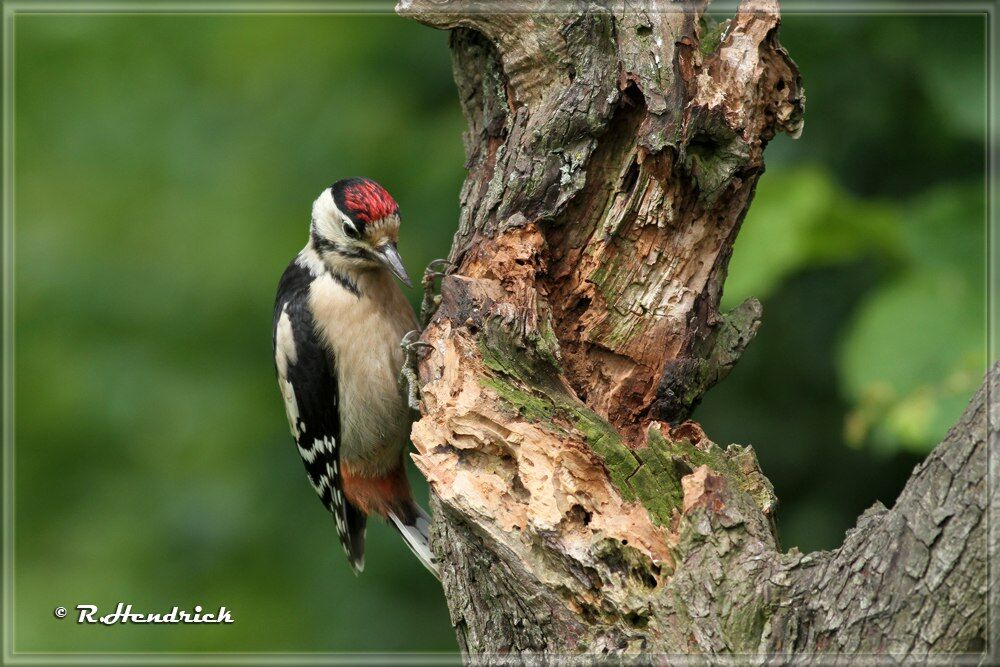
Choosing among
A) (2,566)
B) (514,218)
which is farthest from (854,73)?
(2,566)

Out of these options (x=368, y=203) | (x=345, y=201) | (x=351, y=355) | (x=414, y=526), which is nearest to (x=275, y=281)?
(x=351, y=355)

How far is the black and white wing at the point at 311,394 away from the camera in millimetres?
4297

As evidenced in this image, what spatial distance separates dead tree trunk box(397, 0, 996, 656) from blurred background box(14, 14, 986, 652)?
0.83 m

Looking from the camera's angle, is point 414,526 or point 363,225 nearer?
point 363,225

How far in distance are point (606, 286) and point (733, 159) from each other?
1.65ft

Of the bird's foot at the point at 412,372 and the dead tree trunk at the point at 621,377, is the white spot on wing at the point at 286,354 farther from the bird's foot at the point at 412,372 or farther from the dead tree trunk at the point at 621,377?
the dead tree trunk at the point at 621,377

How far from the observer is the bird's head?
12.7 ft

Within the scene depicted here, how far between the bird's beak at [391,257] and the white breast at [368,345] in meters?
0.30

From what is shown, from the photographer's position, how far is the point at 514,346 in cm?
288

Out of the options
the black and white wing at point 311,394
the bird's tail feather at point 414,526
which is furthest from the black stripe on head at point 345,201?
the bird's tail feather at point 414,526

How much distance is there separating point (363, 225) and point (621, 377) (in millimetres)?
1269

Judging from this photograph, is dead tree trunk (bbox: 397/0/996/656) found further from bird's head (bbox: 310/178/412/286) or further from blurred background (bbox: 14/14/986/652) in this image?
blurred background (bbox: 14/14/986/652)

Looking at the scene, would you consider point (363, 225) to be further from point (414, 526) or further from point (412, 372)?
point (414, 526)

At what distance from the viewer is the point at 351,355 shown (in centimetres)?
425
